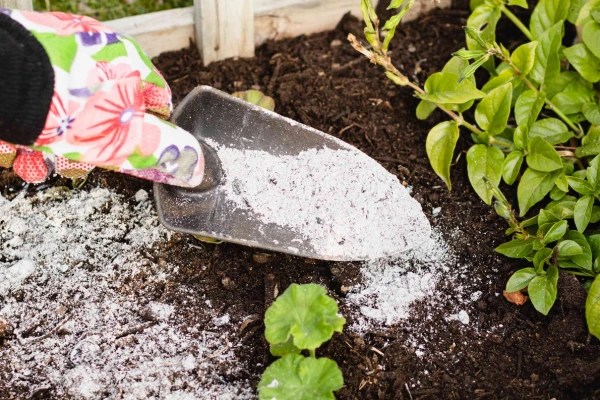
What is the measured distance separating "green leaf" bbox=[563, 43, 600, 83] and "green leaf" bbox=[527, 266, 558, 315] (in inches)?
21.9

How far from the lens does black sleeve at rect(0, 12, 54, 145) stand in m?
1.01

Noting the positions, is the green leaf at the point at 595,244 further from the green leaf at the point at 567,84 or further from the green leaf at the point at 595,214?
the green leaf at the point at 567,84

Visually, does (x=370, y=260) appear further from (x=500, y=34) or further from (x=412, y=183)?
(x=500, y=34)

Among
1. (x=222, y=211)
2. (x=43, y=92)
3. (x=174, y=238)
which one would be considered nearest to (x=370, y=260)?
(x=222, y=211)

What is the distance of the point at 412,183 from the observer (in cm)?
172

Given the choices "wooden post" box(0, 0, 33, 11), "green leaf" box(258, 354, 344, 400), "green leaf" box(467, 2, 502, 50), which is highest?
"wooden post" box(0, 0, 33, 11)

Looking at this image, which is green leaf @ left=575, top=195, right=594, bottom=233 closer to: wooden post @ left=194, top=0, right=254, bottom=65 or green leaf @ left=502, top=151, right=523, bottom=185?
green leaf @ left=502, top=151, right=523, bottom=185

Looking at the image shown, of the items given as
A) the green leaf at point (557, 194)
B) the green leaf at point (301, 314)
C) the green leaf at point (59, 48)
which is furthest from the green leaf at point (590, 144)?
the green leaf at point (59, 48)

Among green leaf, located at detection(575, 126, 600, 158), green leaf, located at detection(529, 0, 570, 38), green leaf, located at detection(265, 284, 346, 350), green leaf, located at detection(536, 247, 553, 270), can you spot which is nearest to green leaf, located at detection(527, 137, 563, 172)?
green leaf, located at detection(575, 126, 600, 158)

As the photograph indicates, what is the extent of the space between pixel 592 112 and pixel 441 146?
396mm

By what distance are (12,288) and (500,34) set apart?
1.57 meters

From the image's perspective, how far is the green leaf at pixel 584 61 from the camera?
5.48 feet

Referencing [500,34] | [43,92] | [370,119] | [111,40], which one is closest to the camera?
[43,92]

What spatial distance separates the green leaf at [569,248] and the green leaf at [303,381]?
603 mm
